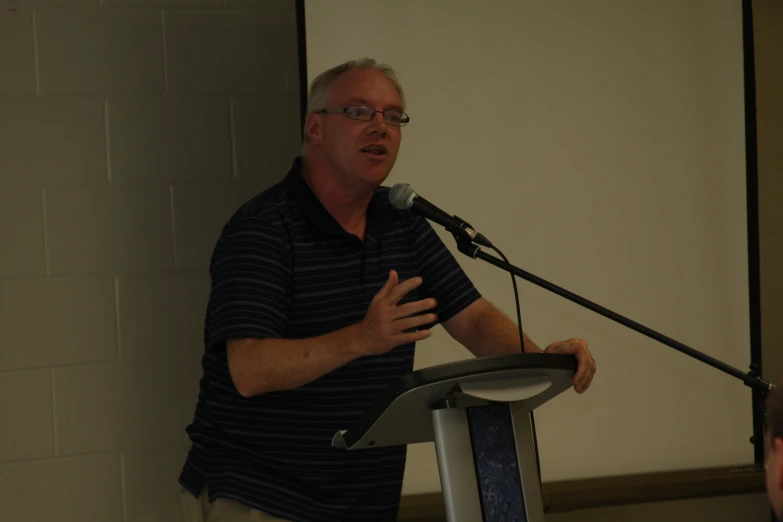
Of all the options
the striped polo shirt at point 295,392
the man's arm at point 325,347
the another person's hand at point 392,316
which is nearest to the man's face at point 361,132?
the striped polo shirt at point 295,392

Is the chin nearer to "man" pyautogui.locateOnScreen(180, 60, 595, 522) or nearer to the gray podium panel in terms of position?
"man" pyautogui.locateOnScreen(180, 60, 595, 522)

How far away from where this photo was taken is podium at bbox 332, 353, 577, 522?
1458 mm

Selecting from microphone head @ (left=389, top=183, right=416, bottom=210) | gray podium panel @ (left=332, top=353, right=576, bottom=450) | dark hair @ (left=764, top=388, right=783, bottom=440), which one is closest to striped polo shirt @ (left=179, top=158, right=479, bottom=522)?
microphone head @ (left=389, top=183, right=416, bottom=210)

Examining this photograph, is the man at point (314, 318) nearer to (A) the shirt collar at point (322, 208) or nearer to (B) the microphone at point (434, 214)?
(A) the shirt collar at point (322, 208)

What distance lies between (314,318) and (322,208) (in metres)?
0.24

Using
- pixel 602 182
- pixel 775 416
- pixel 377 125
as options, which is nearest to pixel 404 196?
pixel 377 125

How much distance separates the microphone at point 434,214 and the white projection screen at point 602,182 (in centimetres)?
92

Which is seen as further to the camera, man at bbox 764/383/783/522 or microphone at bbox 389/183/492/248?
microphone at bbox 389/183/492/248

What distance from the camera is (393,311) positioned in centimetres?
158

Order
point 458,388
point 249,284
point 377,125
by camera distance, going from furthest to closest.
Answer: point 377,125 → point 249,284 → point 458,388

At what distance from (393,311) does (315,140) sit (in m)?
0.77

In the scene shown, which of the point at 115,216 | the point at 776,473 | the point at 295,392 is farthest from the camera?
the point at 115,216

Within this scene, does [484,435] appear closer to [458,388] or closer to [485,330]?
Result: [458,388]

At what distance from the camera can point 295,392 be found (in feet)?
6.75
